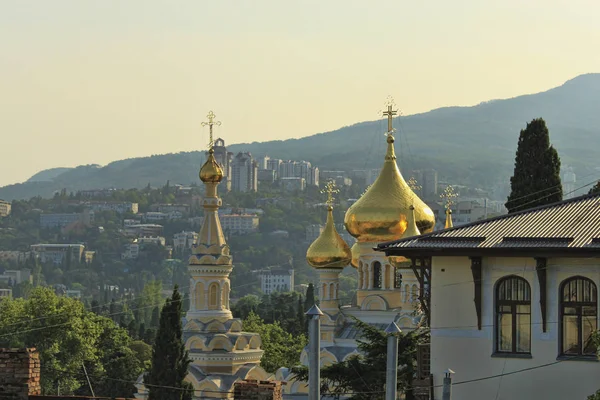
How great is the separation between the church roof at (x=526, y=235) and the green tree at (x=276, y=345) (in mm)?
47494

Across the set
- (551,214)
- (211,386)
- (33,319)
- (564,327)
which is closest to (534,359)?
(564,327)

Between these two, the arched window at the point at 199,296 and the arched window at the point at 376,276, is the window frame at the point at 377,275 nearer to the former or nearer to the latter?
the arched window at the point at 376,276

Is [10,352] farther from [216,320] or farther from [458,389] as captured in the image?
[216,320]

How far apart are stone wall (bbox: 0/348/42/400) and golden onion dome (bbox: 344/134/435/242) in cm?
4262

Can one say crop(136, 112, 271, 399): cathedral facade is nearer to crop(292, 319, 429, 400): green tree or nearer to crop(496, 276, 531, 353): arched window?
crop(292, 319, 429, 400): green tree

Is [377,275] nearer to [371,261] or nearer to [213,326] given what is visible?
[371,261]

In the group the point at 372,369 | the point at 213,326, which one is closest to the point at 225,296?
the point at 213,326

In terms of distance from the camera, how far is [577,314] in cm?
2761

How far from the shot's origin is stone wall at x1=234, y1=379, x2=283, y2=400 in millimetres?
21859

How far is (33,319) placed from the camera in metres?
86.9

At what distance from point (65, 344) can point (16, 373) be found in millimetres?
63350

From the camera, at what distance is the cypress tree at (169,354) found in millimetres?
60969

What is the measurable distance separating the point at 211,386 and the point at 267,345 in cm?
2256

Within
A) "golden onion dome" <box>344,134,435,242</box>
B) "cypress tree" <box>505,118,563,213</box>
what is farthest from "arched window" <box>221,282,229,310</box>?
"cypress tree" <box>505,118,563,213</box>
